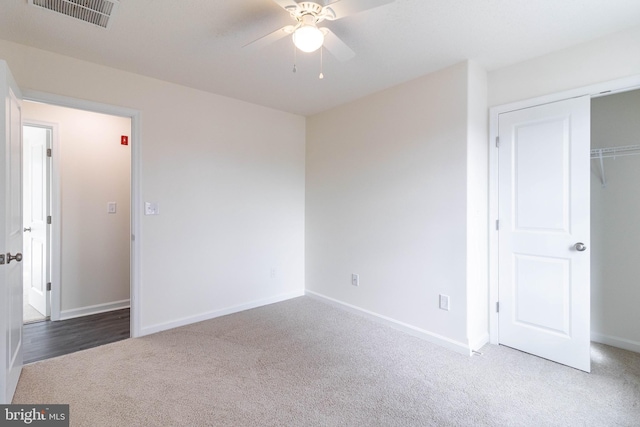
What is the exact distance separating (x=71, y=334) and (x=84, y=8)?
9.34 ft

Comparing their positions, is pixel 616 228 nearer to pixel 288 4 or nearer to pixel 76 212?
pixel 288 4

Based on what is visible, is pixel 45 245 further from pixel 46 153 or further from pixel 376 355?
pixel 376 355

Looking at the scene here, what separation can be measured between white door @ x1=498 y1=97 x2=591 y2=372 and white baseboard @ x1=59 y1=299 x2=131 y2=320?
4203 millimetres

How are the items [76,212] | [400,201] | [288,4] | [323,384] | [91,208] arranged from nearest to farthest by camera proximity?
1. [288,4]
2. [323,384]
3. [400,201]
4. [76,212]
5. [91,208]

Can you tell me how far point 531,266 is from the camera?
2510mm

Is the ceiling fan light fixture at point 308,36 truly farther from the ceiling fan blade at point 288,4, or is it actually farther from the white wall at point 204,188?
the white wall at point 204,188

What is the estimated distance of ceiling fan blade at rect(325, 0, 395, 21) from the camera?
147 cm

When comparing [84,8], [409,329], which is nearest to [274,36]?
[84,8]

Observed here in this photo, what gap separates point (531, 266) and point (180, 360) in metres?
2.96

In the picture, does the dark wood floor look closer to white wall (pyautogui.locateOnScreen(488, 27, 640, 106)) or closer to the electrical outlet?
the electrical outlet

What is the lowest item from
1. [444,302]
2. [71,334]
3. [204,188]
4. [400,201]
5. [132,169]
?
[71,334]

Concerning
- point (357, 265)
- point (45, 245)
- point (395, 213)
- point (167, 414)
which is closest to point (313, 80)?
point (395, 213)

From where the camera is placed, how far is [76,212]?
3430 millimetres

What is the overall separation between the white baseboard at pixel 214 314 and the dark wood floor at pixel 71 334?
0.88 ft
